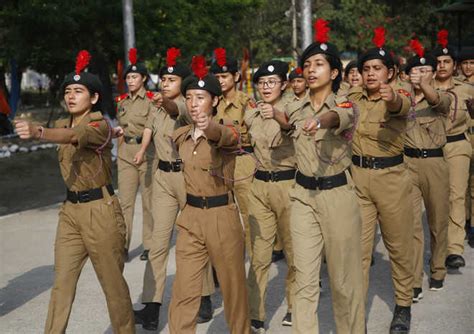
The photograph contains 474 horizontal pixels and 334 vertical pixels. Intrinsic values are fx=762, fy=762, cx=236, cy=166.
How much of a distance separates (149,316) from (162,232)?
698 millimetres

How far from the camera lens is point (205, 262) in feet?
16.9

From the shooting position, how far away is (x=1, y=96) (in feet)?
20.4

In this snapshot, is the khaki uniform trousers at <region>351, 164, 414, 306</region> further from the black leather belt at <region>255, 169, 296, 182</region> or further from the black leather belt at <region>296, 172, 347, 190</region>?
the black leather belt at <region>296, 172, 347, 190</region>

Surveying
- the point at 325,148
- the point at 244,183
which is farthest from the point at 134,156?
the point at 325,148

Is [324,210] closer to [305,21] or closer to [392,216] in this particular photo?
[392,216]

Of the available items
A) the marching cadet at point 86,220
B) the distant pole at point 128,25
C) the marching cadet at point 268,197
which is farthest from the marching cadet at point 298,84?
Result: the distant pole at point 128,25

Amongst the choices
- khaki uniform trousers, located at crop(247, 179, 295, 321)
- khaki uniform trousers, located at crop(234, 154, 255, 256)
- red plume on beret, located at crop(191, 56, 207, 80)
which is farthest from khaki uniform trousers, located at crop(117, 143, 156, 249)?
red plume on beret, located at crop(191, 56, 207, 80)

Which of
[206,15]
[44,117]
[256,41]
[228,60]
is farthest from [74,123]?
[256,41]

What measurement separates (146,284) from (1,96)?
1939 mm

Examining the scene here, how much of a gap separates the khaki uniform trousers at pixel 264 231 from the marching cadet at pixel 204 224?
2.54ft

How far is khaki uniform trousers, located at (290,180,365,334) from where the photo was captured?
5000 millimetres

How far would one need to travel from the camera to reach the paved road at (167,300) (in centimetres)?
616

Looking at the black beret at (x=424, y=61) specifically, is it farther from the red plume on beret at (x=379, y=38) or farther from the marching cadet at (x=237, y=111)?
the marching cadet at (x=237, y=111)

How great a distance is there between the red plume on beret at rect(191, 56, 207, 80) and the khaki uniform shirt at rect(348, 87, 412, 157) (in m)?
1.34
